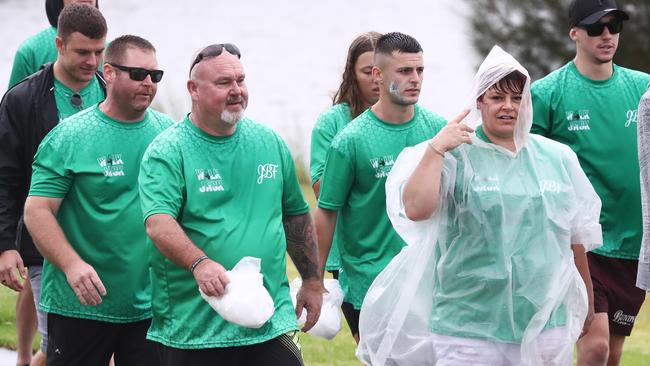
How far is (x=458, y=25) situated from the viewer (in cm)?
3162

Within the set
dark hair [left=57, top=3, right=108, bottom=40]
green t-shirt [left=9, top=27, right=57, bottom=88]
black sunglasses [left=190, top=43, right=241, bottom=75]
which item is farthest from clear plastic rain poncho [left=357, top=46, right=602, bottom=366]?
green t-shirt [left=9, top=27, right=57, bottom=88]

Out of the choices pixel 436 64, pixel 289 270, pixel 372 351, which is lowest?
pixel 436 64

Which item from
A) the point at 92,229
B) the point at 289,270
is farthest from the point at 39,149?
the point at 289,270

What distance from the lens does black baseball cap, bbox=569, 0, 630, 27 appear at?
8508mm

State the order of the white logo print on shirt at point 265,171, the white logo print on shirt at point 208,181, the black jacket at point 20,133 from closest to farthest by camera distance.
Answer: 1. the white logo print on shirt at point 208,181
2. the white logo print on shirt at point 265,171
3. the black jacket at point 20,133

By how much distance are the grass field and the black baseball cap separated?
2.92 metres

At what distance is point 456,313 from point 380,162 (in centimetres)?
135

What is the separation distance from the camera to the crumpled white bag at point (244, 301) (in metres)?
6.20

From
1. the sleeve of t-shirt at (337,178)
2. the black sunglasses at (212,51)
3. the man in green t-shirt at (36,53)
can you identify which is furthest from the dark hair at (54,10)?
the black sunglasses at (212,51)

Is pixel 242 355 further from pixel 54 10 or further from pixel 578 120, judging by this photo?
pixel 54 10

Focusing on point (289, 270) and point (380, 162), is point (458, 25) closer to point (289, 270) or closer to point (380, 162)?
point (289, 270)

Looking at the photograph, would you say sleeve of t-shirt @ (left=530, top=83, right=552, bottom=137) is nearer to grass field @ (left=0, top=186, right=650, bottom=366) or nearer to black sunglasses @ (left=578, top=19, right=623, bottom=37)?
black sunglasses @ (left=578, top=19, right=623, bottom=37)

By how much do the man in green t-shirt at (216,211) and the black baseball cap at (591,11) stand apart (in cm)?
247

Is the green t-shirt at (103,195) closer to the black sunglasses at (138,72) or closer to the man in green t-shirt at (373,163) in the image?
the black sunglasses at (138,72)
